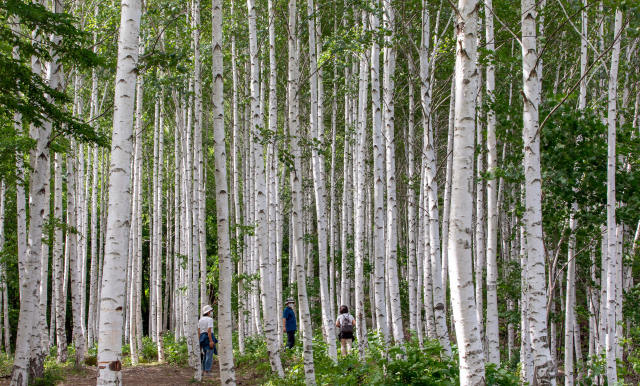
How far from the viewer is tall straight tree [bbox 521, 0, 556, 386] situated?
198 inches

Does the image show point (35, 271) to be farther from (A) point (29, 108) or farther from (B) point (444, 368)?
(B) point (444, 368)

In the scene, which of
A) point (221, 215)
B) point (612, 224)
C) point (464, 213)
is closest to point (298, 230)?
point (221, 215)

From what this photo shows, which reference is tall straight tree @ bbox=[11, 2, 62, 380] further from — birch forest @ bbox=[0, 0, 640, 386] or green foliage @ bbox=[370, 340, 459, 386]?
green foliage @ bbox=[370, 340, 459, 386]

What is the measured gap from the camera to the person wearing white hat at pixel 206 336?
9.79 metres

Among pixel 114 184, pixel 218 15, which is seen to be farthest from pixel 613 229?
pixel 114 184

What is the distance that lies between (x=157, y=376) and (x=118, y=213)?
23.4 feet

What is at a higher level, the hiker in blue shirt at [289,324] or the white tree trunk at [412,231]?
the white tree trunk at [412,231]

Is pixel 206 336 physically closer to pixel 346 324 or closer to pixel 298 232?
pixel 346 324

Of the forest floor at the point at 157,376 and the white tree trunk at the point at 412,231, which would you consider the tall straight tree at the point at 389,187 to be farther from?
the forest floor at the point at 157,376

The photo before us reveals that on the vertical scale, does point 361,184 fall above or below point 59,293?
above

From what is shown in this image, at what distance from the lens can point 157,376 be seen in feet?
32.7

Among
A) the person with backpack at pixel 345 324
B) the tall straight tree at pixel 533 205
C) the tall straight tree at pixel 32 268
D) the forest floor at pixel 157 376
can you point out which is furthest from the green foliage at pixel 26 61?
the person with backpack at pixel 345 324

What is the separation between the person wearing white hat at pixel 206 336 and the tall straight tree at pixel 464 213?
23.3 ft

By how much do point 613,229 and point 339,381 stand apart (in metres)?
4.57
